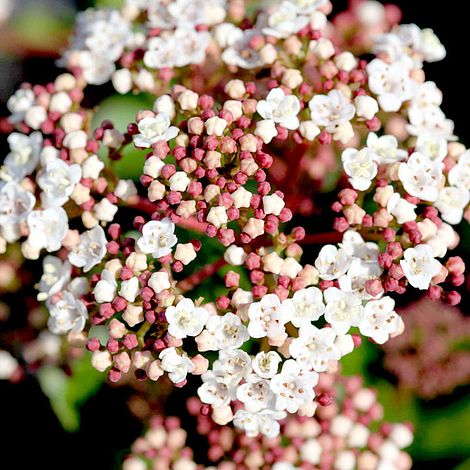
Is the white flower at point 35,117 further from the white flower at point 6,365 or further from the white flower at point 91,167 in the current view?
the white flower at point 6,365

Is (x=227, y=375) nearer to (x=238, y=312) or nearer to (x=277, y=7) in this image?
(x=238, y=312)

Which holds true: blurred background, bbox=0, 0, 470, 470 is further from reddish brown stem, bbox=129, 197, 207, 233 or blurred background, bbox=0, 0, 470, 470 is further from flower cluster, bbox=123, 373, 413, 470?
reddish brown stem, bbox=129, 197, 207, 233

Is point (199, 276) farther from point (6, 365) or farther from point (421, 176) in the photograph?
point (6, 365)

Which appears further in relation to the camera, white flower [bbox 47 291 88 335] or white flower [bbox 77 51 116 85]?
white flower [bbox 77 51 116 85]

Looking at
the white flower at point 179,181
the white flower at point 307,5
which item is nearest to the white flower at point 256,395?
the white flower at point 179,181

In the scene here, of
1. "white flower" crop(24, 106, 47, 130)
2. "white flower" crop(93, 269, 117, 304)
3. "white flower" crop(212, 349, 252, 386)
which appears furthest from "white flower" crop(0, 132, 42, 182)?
"white flower" crop(212, 349, 252, 386)

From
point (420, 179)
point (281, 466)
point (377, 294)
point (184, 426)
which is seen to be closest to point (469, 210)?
point (420, 179)
